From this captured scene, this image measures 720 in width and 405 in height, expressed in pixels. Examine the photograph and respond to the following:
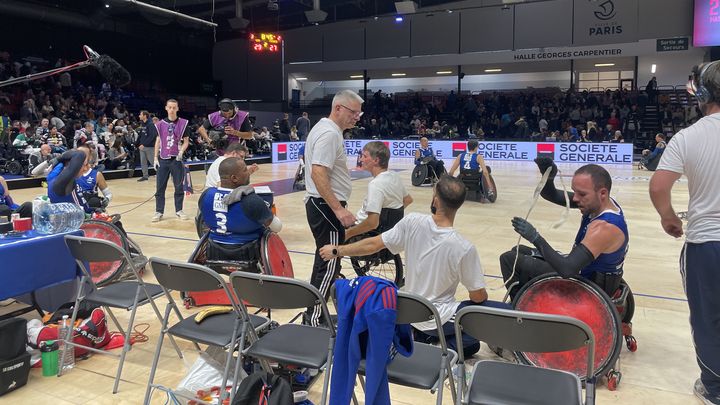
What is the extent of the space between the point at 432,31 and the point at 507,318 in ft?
79.6

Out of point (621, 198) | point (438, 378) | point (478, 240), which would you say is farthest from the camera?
point (621, 198)

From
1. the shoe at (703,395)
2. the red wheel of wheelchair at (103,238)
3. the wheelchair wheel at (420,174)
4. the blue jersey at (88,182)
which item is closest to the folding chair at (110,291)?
the red wheel of wheelchair at (103,238)

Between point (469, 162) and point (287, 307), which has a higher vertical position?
point (469, 162)

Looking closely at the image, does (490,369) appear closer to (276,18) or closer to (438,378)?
(438,378)

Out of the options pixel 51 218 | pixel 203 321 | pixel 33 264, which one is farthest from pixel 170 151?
pixel 203 321

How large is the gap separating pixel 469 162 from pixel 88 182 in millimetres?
6079

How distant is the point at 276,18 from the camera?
22.9m

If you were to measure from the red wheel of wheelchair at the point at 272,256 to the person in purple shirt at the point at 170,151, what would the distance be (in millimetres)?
4106

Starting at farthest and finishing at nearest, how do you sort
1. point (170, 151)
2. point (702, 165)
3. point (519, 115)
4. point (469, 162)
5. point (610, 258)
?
point (519, 115)
point (469, 162)
point (170, 151)
point (610, 258)
point (702, 165)

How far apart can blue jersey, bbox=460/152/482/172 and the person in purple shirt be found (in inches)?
179

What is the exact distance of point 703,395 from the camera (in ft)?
9.02

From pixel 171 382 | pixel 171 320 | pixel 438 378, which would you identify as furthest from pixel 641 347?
pixel 171 320

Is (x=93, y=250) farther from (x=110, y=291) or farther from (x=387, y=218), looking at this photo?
(x=387, y=218)

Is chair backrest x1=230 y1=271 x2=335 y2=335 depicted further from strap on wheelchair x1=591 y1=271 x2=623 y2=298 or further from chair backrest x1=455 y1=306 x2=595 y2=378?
strap on wheelchair x1=591 y1=271 x2=623 y2=298
